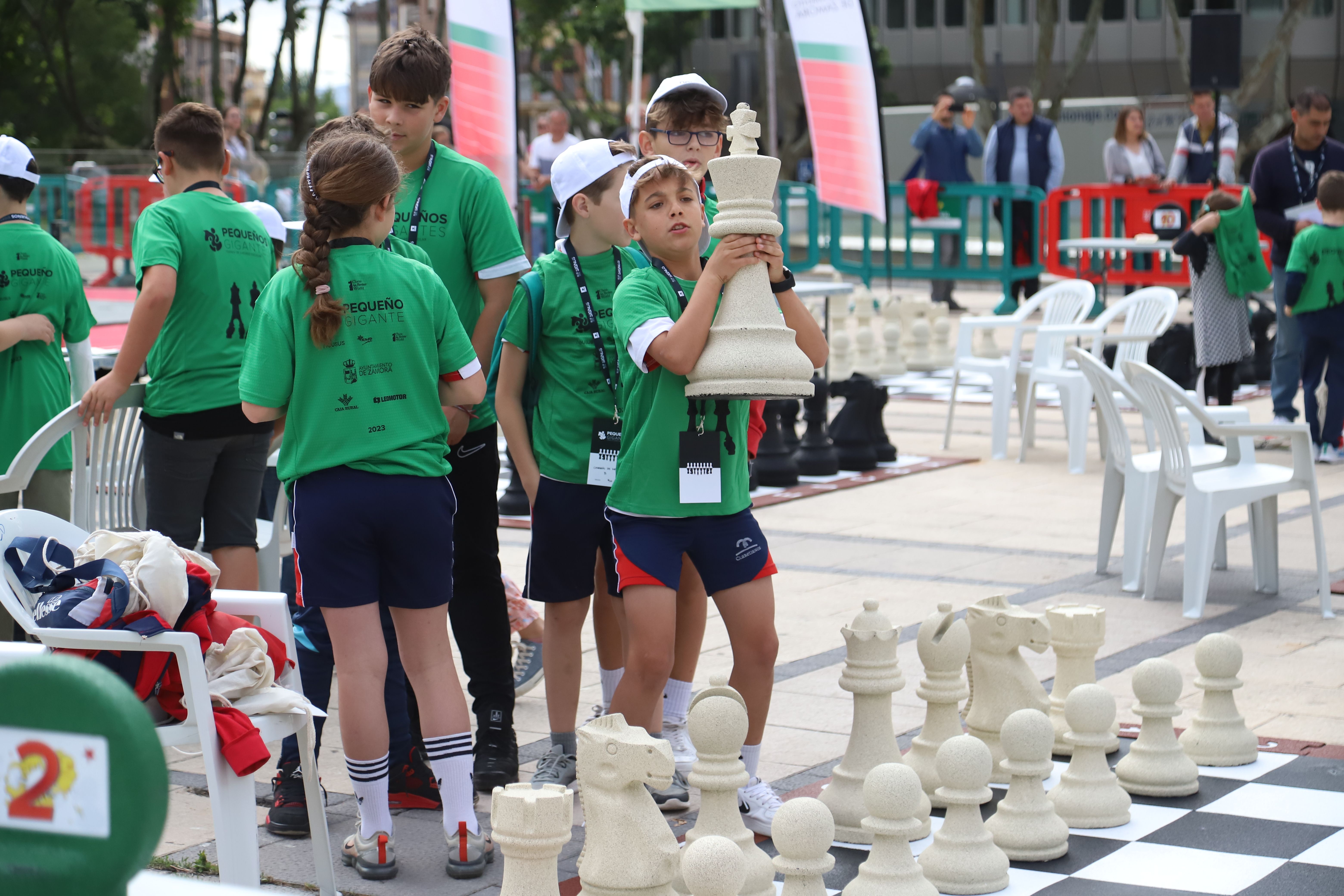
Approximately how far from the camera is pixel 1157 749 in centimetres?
396

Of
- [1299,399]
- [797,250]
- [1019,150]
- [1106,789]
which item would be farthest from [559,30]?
[1106,789]

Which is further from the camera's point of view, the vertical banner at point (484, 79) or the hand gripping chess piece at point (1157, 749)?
the vertical banner at point (484, 79)

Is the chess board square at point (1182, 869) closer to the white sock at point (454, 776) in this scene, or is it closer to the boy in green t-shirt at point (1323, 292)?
the white sock at point (454, 776)

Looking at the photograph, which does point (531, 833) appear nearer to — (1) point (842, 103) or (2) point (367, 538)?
(2) point (367, 538)

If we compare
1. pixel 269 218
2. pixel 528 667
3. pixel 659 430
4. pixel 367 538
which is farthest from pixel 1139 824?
pixel 269 218

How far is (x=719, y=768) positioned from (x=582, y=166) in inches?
60.2

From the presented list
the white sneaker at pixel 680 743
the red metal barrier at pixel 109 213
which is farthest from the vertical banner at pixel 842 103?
the red metal barrier at pixel 109 213

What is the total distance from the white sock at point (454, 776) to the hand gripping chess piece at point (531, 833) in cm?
56

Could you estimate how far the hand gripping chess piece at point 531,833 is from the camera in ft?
9.37

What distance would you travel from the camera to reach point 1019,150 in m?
17.7

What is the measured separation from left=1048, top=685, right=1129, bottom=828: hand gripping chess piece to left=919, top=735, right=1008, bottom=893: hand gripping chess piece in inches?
15.0

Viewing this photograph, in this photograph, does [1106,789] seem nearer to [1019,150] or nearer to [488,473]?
[488,473]

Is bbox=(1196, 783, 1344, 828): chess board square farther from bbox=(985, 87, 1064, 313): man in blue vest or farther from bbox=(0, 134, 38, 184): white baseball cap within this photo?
bbox=(985, 87, 1064, 313): man in blue vest

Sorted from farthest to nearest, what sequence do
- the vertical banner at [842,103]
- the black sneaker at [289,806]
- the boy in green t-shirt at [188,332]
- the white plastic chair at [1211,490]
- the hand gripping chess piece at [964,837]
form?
1. the vertical banner at [842,103]
2. the white plastic chair at [1211,490]
3. the boy in green t-shirt at [188,332]
4. the black sneaker at [289,806]
5. the hand gripping chess piece at [964,837]
